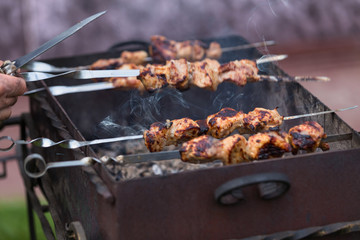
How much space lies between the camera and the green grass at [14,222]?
12.9 feet

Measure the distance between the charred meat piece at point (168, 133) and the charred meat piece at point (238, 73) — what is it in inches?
23.6

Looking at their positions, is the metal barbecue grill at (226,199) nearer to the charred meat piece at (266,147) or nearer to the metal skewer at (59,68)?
the charred meat piece at (266,147)

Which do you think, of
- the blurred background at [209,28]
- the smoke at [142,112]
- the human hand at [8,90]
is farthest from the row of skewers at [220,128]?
the blurred background at [209,28]

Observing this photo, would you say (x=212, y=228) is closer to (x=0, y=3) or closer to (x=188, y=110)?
(x=188, y=110)

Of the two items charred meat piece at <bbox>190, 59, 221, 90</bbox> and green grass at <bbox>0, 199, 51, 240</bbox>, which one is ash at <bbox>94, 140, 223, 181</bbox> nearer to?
charred meat piece at <bbox>190, 59, 221, 90</bbox>

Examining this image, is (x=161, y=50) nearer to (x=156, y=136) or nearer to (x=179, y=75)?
(x=179, y=75)

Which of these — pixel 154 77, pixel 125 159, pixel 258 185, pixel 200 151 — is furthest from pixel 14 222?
pixel 258 185

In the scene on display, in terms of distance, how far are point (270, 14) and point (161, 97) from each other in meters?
2.84

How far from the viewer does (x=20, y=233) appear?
3.97m

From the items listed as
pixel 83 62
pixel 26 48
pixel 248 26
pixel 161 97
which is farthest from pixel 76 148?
pixel 248 26

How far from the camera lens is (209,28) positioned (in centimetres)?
530

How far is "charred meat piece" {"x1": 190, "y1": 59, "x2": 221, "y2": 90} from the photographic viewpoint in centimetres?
270

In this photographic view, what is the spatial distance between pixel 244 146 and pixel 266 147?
0.09 meters

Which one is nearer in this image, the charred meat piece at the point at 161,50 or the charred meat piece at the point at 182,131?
the charred meat piece at the point at 182,131
